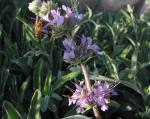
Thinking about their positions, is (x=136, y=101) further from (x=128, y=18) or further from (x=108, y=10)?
(x=108, y=10)

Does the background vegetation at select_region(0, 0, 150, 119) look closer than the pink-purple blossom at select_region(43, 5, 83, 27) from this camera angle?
No

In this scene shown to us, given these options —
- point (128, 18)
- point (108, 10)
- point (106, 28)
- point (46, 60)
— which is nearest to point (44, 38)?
point (46, 60)

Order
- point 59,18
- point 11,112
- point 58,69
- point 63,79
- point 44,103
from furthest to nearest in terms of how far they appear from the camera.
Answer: point 58,69 → point 63,79 → point 44,103 → point 11,112 → point 59,18

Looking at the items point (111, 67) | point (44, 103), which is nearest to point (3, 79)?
point (44, 103)

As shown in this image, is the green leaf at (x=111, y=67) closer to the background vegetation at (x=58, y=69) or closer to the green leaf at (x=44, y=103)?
the background vegetation at (x=58, y=69)

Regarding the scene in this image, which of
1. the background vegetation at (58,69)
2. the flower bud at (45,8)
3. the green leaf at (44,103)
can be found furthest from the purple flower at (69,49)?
the green leaf at (44,103)

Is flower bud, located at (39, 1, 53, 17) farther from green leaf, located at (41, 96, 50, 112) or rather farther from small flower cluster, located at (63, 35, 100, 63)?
green leaf, located at (41, 96, 50, 112)

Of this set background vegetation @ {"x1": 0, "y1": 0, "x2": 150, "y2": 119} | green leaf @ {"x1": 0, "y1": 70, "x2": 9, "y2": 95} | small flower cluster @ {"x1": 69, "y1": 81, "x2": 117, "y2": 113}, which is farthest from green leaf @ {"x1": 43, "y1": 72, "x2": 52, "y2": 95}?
small flower cluster @ {"x1": 69, "y1": 81, "x2": 117, "y2": 113}

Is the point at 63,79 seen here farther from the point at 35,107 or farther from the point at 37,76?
the point at 35,107

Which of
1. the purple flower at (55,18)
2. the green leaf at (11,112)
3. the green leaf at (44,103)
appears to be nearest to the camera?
the purple flower at (55,18)

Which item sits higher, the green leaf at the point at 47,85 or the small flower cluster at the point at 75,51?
the small flower cluster at the point at 75,51
